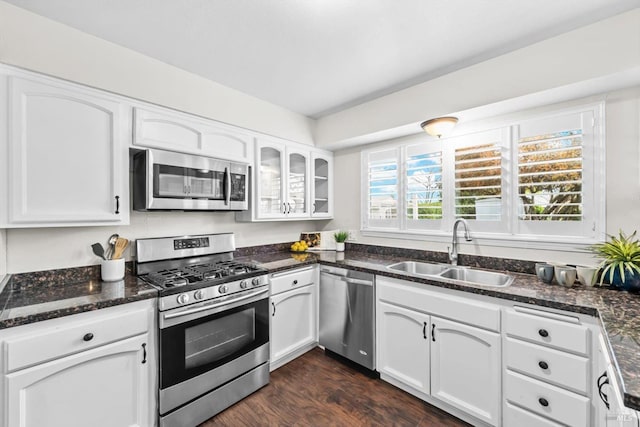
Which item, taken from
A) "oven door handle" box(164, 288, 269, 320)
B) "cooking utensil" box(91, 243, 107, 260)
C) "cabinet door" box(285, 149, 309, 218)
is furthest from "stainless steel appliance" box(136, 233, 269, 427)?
"cabinet door" box(285, 149, 309, 218)

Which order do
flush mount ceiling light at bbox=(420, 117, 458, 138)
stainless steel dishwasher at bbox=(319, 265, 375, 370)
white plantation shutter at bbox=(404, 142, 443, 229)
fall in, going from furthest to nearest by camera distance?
white plantation shutter at bbox=(404, 142, 443, 229), stainless steel dishwasher at bbox=(319, 265, 375, 370), flush mount ceiling light at bbox=(420, 117, 458, 138)

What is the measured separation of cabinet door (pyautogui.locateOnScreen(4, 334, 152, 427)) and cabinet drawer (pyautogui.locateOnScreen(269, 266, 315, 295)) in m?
0.96

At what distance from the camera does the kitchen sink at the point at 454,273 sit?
2035mm

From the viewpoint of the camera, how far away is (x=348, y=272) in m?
2.40

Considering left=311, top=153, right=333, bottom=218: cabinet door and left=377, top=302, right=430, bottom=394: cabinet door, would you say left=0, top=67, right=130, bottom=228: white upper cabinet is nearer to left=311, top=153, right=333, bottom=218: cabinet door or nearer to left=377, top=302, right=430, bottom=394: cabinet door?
left=311, top=153, right=333, bottom=218: cabinet door

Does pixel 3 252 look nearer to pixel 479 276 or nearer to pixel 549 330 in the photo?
pixel 549 330

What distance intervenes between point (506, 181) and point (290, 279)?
192 centimetres

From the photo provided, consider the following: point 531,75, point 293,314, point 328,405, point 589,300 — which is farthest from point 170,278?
point 531,75

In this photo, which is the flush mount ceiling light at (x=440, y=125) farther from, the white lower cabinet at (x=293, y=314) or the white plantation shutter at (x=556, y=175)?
the white lower cabinet at (x=293, y=314)

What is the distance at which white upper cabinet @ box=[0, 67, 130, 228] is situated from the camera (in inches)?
57.5

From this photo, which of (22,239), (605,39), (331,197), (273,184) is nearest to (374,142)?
(331,197)

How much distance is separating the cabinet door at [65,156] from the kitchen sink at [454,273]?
2.09m

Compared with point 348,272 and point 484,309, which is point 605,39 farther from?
point 348,272

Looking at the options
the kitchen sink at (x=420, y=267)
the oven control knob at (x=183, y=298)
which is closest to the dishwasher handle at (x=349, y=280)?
the kitchen sink at (x=420, y=267)
